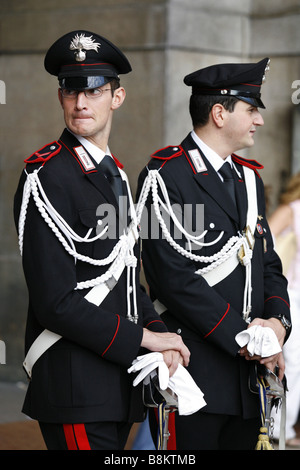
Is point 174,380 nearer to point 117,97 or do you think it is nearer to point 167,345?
point 167,345

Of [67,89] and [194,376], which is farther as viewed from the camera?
[194,376]

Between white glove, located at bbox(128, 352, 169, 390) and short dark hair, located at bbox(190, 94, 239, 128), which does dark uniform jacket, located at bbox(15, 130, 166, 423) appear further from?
short dark hair, located at bbox(190, 94, 239, 128)

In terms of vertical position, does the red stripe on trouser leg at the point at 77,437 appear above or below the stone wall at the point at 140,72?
below

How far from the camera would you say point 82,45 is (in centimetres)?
306

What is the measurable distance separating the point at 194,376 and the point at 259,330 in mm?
337

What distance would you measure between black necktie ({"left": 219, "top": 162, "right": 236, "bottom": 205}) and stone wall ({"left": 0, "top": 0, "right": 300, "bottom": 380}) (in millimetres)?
2954

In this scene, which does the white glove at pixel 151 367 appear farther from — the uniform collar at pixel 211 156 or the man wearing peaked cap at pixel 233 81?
the man wearing peaked cap at pixel 233 81

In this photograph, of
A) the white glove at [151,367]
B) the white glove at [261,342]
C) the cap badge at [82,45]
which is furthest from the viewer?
the white glove at [261,342]

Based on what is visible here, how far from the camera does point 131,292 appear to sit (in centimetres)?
306

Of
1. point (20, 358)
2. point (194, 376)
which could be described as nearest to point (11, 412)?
point (20, 358)

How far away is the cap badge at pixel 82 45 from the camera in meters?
3.04

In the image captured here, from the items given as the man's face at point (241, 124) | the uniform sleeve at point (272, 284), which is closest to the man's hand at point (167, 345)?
the uniform sleeve at point (272, 284)

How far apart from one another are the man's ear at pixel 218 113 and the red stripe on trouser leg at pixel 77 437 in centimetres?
140

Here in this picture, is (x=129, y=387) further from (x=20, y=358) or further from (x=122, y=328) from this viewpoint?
(x=20, y=358)
